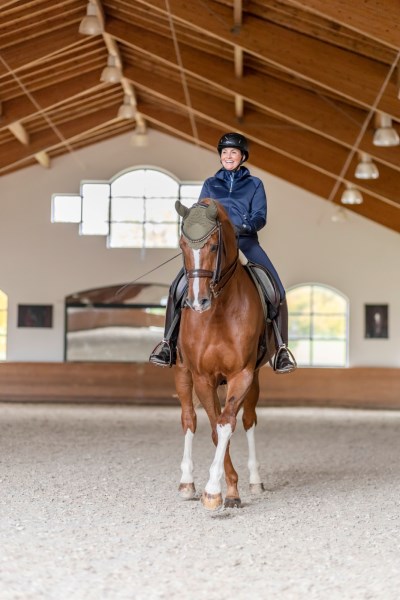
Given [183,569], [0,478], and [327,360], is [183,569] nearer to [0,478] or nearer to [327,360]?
[0,478]

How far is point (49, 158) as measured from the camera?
17.8 metres

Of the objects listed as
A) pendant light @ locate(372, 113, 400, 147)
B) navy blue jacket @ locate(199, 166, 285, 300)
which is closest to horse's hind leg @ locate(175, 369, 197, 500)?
navy blue jacket @ locate(199, 166, 285, 300)

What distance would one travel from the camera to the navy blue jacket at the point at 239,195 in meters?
6.07

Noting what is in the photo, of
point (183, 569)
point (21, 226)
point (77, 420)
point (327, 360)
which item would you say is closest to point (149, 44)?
point (77, 420)

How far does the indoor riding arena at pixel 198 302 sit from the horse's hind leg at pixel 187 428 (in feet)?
0.06

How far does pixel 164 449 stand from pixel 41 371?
7.83 metres

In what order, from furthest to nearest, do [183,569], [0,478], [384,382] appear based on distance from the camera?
[384,382]
[0,478]
[183,569]

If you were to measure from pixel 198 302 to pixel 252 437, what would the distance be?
1777mm

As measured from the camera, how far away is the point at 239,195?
6109 mm

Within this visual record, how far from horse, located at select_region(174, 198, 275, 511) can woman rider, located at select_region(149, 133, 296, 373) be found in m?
0.22

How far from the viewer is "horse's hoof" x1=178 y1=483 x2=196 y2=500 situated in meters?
6.22

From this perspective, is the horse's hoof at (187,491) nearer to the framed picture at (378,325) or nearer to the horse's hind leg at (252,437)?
the horse's hind leg at (252,437)

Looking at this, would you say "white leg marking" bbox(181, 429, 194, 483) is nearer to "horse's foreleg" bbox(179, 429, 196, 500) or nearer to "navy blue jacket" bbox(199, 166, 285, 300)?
"horse's foreleg" bbox(179, 429, 196, 500)

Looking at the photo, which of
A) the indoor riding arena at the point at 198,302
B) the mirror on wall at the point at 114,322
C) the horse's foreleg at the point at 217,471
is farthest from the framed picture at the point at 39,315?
the horse's foreleg at the point at 217,471
